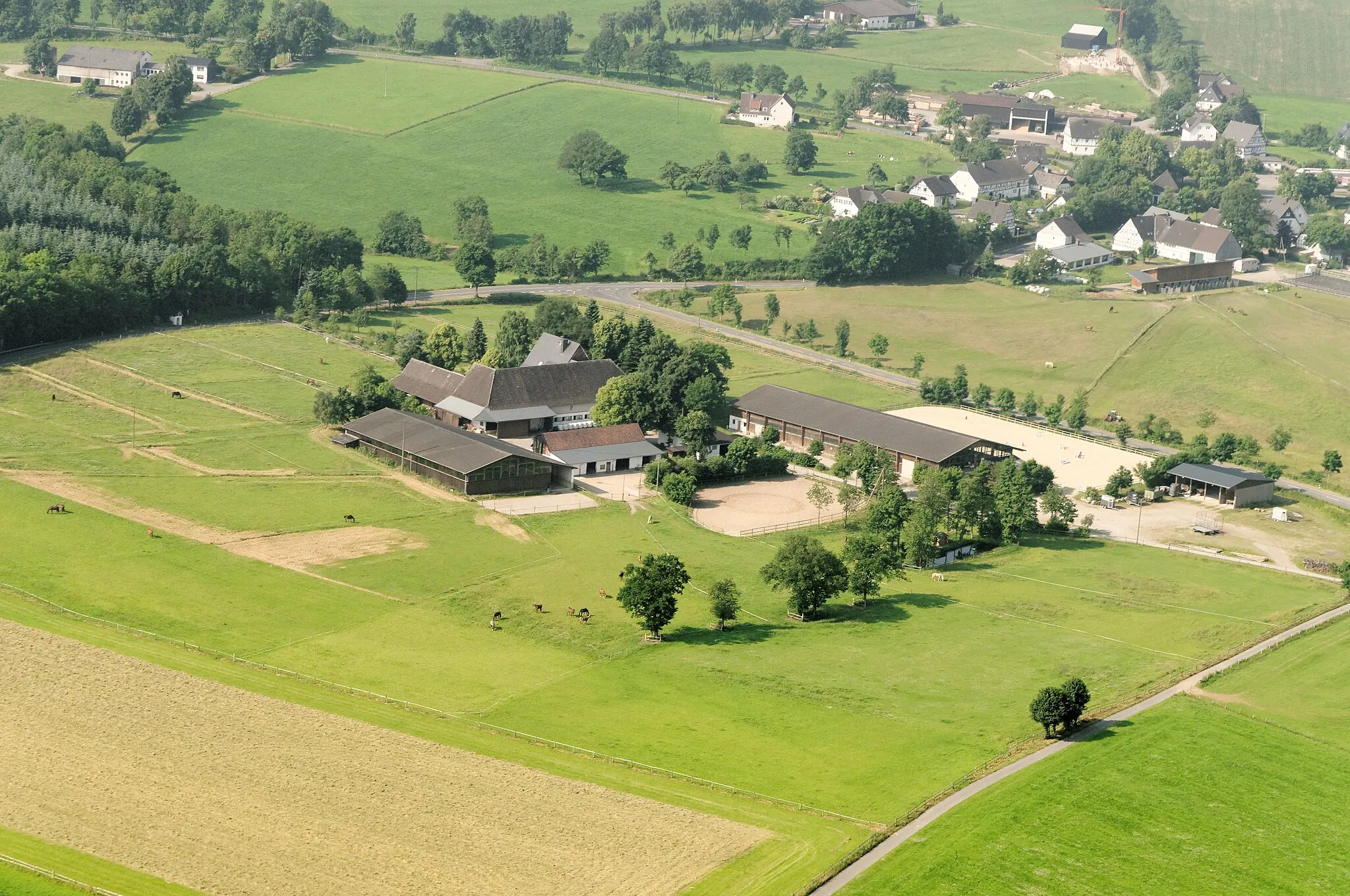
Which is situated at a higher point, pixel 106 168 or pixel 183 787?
pixel 106 168

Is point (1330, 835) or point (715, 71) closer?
point (1330, 835)

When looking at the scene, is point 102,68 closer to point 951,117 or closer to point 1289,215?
point 951,117

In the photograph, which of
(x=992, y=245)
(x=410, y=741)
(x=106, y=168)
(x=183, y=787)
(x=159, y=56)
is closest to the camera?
(x=183, y=787)

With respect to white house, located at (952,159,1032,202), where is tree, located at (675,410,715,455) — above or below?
below

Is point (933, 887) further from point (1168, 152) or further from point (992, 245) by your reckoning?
point (1168, 152)

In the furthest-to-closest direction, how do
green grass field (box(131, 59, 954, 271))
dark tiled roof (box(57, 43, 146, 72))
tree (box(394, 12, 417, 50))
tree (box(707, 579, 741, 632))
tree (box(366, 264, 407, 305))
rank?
tree (box(394, 12, 417, 50))
dark tiled roof (box(57, 43, 146, 72))
green grass field (box(131, 59, 954, 271))
tree (box(366, 264, 407, 305))
tree (box(707, 579, 741, 632))

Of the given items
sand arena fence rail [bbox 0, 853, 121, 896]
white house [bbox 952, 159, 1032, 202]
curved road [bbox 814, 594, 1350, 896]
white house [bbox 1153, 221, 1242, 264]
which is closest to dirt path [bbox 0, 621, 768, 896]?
sand arena fence rail [bbox 0, 853, 121, 896]

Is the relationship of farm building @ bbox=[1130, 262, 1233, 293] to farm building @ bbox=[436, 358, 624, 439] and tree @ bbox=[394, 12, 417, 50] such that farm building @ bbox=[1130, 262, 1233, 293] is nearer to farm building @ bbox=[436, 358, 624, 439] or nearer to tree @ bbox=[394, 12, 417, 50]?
farm building @ bbox=[436, 358, 624, 439]

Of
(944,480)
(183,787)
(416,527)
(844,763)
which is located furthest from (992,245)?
(183,787)
